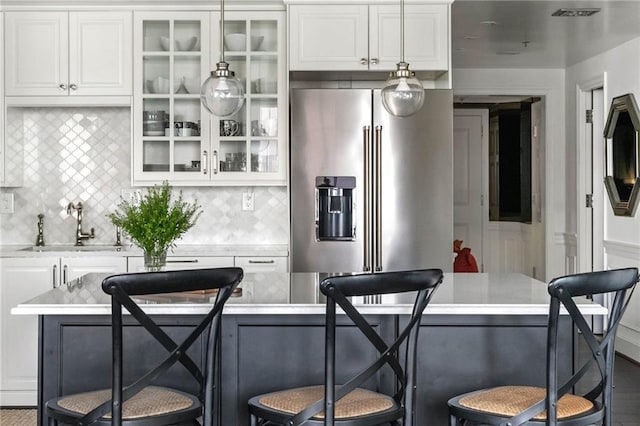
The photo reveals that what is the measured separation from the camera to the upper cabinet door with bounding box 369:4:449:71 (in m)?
4.68

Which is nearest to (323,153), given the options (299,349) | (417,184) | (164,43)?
(417,184)

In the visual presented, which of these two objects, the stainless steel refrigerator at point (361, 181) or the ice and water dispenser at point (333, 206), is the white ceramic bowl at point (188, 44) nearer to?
the stainless steel refrigerator at point (361, 181)

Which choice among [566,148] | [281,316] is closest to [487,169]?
[566,148]

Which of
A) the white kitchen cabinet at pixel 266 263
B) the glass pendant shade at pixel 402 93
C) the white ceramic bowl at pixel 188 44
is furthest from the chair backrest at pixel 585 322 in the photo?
the white ceramic bowl at pixel 188 44

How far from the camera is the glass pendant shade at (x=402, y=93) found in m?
3.18

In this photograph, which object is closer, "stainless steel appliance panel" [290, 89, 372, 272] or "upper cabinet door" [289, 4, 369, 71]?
"stainless steel appliance panel" [290, 89, 372, 272]

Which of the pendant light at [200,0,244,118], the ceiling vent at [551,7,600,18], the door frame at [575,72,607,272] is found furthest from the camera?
the door frame at [575,72,607,272]

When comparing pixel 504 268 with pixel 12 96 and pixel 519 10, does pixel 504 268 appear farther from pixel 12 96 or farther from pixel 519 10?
pixel 12 96

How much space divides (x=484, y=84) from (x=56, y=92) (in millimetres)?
3959

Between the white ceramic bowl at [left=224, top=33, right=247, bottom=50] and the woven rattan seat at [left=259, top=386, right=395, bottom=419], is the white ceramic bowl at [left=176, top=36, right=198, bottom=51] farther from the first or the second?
the woven rattan seat at [left=259, top=386, right=395, bottom=419]

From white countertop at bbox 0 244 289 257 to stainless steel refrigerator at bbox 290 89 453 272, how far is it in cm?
28

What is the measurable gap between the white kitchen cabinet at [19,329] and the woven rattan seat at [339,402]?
2623mm

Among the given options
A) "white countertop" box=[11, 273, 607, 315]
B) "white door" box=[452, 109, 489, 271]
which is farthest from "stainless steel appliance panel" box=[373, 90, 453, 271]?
"white door" box=[452, 109, 489, 271]

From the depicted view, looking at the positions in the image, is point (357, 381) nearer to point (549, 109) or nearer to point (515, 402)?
point (515, 402)
